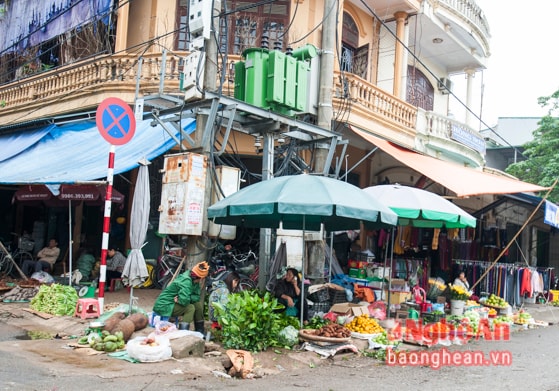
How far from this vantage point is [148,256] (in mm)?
12945

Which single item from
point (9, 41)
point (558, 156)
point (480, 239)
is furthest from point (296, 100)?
point (558, 156)

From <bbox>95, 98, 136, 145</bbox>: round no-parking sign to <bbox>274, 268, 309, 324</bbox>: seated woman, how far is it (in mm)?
3132

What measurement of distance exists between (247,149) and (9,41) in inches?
347

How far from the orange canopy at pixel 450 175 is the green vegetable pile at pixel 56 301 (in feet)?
21.9

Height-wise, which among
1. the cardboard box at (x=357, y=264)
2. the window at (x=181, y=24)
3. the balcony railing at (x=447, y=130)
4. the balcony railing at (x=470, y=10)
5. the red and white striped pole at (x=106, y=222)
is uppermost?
the balcony railing at (x=470, y=10)

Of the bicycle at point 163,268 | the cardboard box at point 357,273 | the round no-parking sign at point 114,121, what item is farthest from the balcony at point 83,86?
the cardboard box at point 357,273

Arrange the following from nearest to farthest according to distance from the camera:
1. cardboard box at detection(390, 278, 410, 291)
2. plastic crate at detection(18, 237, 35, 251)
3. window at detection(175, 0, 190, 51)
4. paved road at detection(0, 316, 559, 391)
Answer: paved road at detection(0, 316, 559, 391) → cardboard box at detection(390, 278, 410, 291) → window at detection(175, 0, 190, 51) → plastic crate at detection(18, 237, 35, 251)

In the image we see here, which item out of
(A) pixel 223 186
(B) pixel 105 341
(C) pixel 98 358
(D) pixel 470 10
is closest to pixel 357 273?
(A) pixel 223 186

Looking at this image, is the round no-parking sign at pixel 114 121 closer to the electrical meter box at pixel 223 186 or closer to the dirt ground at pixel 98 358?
the electrical meter box at pixel 223 186

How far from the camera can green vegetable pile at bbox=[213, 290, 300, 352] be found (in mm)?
6914

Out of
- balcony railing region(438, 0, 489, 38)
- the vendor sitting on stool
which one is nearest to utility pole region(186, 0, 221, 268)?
the vendor sitting on stool

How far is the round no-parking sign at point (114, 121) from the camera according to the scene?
748 cm

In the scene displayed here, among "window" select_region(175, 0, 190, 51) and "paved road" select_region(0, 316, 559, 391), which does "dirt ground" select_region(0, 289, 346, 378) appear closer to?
"paved road" select_region(0, 316, 559, 391)

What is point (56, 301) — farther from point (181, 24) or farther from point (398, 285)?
point (181, 24)
